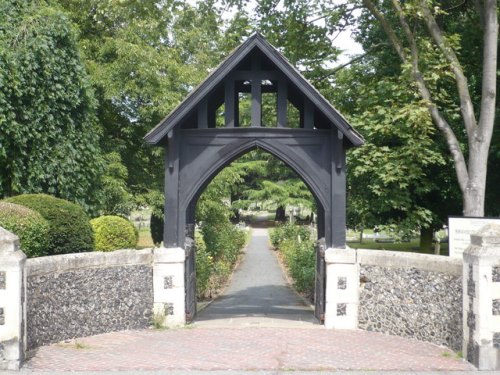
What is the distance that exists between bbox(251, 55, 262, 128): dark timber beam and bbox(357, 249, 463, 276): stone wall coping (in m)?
2.99

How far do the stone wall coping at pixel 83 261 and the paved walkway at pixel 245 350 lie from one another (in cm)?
114

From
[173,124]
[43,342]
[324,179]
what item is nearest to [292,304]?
[324,179]

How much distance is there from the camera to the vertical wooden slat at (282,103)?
35.6 ft

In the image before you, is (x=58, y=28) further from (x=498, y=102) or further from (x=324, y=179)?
(x=498, y=102)

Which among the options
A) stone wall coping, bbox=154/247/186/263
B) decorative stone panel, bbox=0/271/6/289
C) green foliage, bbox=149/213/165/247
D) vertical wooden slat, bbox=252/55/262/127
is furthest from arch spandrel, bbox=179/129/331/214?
green foliage, bbox=149/213/165/247

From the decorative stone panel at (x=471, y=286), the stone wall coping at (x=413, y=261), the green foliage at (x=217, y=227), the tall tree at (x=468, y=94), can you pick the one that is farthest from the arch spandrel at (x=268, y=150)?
the green foliage at (x=217, y=227)

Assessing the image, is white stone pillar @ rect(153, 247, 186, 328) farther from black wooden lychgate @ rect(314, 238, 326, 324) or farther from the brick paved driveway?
black wooden lychgate @ rect(314, 238, 326, 324)

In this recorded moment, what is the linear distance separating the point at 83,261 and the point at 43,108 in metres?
7.16

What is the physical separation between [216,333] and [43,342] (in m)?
2.79

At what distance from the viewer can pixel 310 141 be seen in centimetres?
1080

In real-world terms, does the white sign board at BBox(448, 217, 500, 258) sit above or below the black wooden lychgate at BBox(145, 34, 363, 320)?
below

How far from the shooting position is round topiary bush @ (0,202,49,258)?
32.8 ft

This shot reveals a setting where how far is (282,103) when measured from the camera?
10875 millimetres

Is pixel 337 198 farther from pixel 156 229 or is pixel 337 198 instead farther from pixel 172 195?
pixel 156 229
